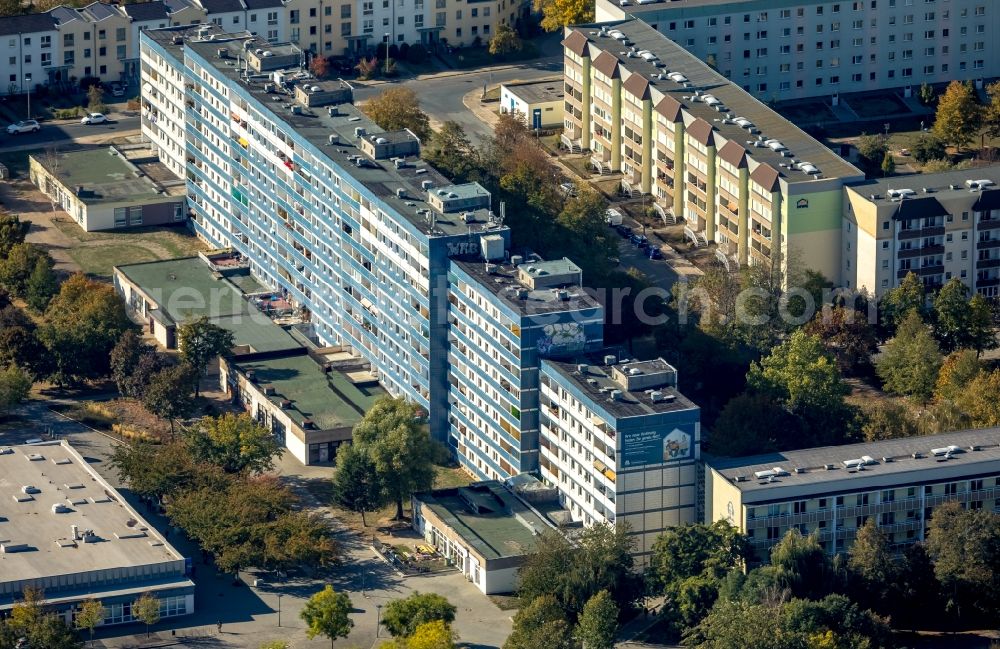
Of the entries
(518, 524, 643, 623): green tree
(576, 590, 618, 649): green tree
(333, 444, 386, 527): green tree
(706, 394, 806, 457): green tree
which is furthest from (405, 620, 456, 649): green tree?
(706, 394, 806, 457): green tree

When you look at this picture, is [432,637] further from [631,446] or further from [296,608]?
[631,446]

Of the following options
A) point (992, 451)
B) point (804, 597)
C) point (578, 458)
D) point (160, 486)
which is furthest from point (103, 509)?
point (992, 451)

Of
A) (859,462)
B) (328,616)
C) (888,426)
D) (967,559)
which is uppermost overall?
(859,462)

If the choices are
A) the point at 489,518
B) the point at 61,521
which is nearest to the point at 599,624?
the point at 489,518

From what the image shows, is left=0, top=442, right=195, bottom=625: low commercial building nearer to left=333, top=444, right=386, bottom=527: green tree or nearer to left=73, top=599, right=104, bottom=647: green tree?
left=73, top=599, right=104, bottom=647: green tree

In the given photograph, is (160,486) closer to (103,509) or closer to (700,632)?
(103,509)
